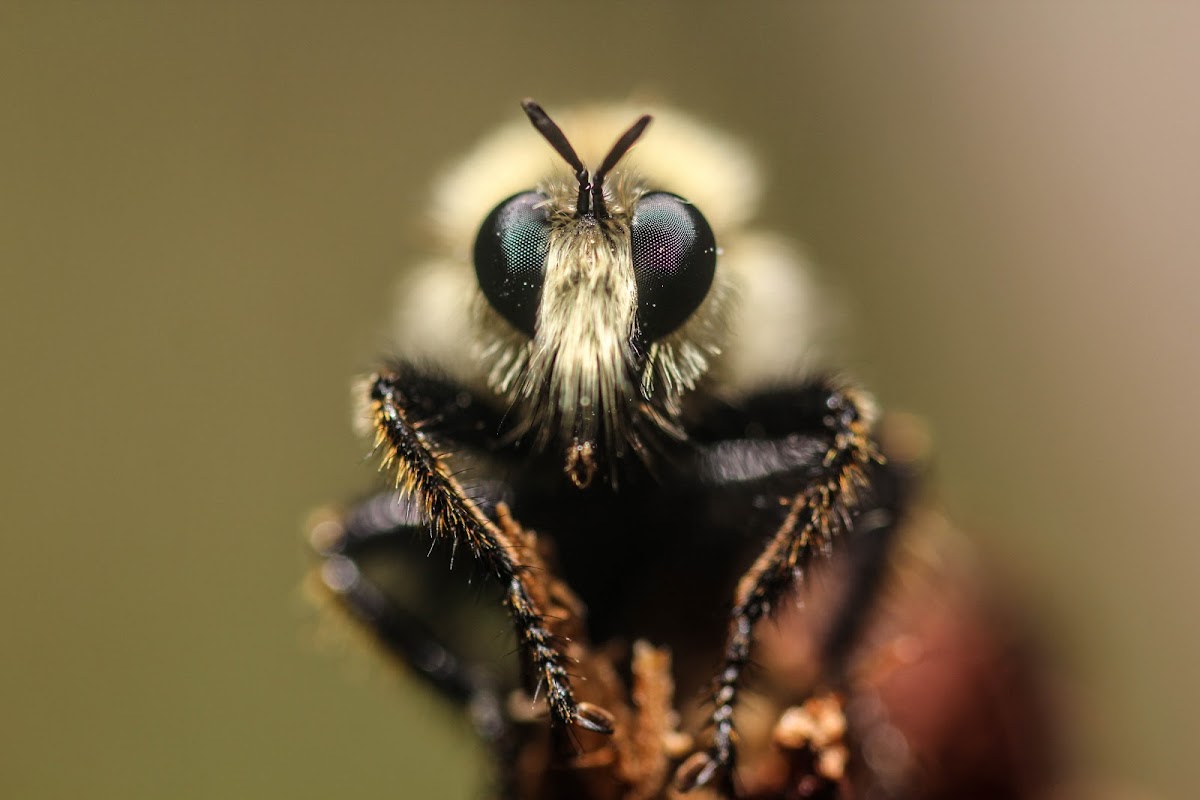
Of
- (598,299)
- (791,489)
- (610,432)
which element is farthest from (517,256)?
(791,489)

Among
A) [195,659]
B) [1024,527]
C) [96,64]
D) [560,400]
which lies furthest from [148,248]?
[1024,527]

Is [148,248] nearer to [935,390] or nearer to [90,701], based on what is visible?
[90,701]

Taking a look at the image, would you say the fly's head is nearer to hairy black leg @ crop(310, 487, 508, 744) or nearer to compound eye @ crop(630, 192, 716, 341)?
compound eye @ crop(630, 192, 716, 341)

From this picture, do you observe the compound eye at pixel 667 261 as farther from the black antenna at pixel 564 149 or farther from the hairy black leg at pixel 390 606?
the hairy black leg at pixel 390 606

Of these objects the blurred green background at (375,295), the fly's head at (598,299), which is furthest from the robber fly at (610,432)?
the blurred green background at (375,295)

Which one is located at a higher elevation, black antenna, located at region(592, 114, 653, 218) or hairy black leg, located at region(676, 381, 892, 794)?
black antenna, located at region(592, 114, 653, 218)

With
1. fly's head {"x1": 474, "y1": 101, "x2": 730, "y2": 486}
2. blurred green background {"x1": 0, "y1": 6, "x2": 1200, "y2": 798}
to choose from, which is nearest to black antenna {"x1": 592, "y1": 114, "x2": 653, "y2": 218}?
fly's head {"x1": 474, "y1": 101, "x2": 730, "y2": 486}

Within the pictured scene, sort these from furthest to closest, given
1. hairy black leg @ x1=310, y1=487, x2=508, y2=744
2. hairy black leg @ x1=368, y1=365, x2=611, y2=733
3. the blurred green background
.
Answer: the blurred green background
hairy black leg @ x1=310, y1=487, x2=508, y2=744
hairy black leg @ x1=368, y1=365, x2=611, y2=733

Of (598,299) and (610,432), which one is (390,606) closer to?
(610,432)
